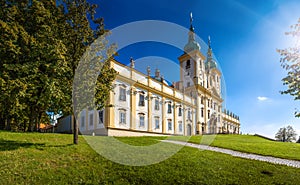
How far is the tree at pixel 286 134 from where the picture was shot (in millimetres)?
80438

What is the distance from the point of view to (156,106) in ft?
112

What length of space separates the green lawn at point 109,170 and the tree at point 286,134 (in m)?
83.3

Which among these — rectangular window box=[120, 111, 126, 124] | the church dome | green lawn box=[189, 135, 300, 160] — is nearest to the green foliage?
green lawn box=[189, 135, 300, 160]

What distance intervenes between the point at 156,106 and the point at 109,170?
25.1m

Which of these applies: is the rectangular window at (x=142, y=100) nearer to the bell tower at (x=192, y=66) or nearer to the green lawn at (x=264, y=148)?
the green lawn at (x=264, y=148)

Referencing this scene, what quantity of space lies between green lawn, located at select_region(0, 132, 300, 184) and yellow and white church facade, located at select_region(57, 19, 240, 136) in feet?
16.8

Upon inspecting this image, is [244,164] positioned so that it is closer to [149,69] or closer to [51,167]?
[51,167]

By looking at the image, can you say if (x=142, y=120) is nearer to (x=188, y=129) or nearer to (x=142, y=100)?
(x=142, y=100)

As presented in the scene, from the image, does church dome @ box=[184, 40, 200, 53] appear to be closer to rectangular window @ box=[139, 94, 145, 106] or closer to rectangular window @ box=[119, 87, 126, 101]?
rectangular window @ box=[139, 94, 145, 106]

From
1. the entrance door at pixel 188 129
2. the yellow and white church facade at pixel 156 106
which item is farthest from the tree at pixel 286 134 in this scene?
the entrance door at pixel 188 129

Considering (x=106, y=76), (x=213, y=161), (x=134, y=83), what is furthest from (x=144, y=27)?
(x=134, y=83)

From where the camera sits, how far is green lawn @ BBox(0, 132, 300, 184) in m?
8.12

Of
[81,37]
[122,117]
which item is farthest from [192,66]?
Result: [81,37]

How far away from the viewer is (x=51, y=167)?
29.0ft
